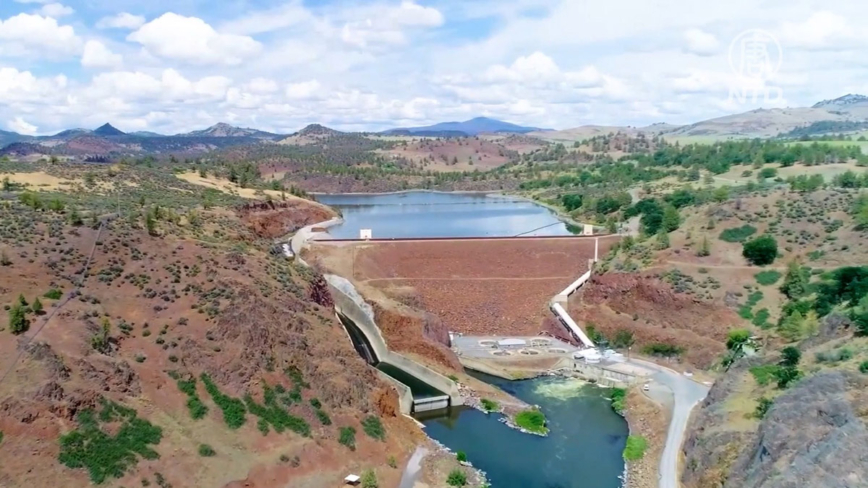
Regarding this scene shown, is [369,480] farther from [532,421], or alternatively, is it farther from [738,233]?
[738,233]

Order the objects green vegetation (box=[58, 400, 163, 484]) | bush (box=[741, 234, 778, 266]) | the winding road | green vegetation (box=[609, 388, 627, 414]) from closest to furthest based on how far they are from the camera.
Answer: green vegetation (box=[58, 400, 163, 484]) → the winding road → green vegetation (box=[609, 388, 627, 414]) → bush (box=[741, 234, 778, 266])

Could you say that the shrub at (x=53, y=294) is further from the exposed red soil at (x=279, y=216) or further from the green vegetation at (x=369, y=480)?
the exposed red soil at (x=279, y=216)

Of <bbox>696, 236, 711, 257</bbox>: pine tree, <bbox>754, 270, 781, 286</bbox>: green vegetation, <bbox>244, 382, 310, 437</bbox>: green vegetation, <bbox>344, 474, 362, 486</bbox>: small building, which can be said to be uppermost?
<bbox>696, 236, 711, 257</bbox>: pine tree

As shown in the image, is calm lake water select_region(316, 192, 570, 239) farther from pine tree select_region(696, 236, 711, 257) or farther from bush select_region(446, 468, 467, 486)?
bush select_region(446, 468, 467, 486)

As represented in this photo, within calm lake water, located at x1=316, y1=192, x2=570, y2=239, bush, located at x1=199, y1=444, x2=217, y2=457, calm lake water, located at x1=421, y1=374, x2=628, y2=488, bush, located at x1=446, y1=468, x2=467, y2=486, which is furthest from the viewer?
calm lake water, located at x1=316, y1=192, x2=570, y2=239

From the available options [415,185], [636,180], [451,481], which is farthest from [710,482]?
[415,185]

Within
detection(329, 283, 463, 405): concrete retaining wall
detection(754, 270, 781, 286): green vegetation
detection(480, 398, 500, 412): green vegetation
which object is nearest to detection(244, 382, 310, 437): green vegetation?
detection(329, 283, 463, 405): concrete retaining wall

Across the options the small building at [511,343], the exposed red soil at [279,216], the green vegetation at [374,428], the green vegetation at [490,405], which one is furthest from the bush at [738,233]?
the exposed red soil at [279,216]
